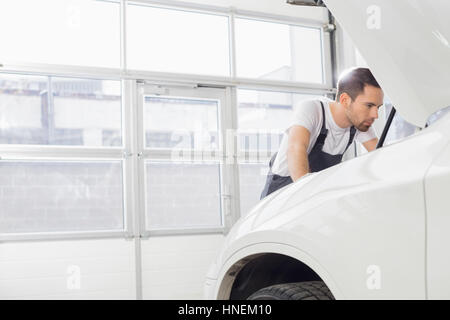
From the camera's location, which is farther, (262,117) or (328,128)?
(262,117)

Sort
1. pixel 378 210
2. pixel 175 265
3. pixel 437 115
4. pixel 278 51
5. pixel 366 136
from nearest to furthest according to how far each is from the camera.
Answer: pixel 378 210
pixel 437 115
pixel 366 136
pixel 175 265
pixel 278 51

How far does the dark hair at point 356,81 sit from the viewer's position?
2520 mm

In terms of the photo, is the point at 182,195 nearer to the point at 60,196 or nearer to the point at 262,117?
the point at 60,196

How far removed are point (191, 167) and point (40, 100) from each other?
6.05ft

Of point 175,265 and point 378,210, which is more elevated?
point 378,210

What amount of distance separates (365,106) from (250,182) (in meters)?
4.00

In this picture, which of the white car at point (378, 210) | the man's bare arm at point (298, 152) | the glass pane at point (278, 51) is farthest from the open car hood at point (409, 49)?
the glass pane at point (278, 51)

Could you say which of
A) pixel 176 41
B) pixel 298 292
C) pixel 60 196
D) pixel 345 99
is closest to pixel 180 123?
pixel 176 41

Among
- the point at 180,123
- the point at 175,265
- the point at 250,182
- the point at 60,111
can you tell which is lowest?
the point at 175,265

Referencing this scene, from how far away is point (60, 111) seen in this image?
228 inches

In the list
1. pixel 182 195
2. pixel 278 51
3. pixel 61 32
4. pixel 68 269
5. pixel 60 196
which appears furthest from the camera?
pixel 278 51

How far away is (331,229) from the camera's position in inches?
46.4

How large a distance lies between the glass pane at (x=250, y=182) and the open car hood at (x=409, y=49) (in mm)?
5000
